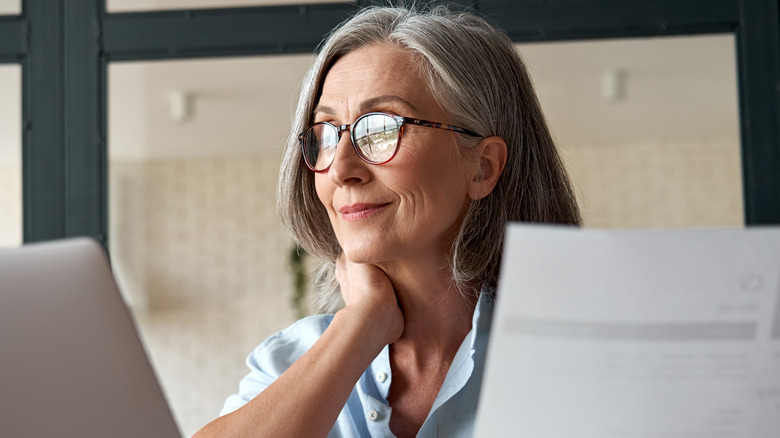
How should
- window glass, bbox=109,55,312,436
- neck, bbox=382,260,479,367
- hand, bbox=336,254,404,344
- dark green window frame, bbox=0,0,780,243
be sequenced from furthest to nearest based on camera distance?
window glass, bbox=109,55,312,436 → dark green window frame, bbox=0,0,780,243 → neck, bbox=382,260,479,367 → hand, bbox=336,254,404,344

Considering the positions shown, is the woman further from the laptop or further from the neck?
the laptop

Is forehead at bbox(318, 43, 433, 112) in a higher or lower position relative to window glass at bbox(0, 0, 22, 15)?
lower

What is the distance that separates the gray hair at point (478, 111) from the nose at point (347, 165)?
15cm

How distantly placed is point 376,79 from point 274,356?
504mm

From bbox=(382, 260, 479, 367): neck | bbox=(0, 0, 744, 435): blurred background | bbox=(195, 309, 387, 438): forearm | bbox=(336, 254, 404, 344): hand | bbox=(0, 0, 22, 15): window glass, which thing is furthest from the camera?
bbox=(0, 0, 744, 435): blurred background

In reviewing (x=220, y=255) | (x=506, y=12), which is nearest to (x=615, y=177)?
(x=220, y=255)

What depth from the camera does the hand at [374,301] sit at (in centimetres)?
116

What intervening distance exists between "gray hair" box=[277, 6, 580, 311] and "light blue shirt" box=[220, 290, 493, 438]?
10 centimetres

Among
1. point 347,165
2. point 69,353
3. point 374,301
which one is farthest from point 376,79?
point 69,353

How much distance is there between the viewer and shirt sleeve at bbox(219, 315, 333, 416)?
4.25 feet

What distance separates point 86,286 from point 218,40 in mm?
1467

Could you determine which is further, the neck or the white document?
the neck

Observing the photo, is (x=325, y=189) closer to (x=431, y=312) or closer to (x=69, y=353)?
(x=431, y=312)

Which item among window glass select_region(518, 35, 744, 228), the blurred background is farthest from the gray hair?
the blurred background
